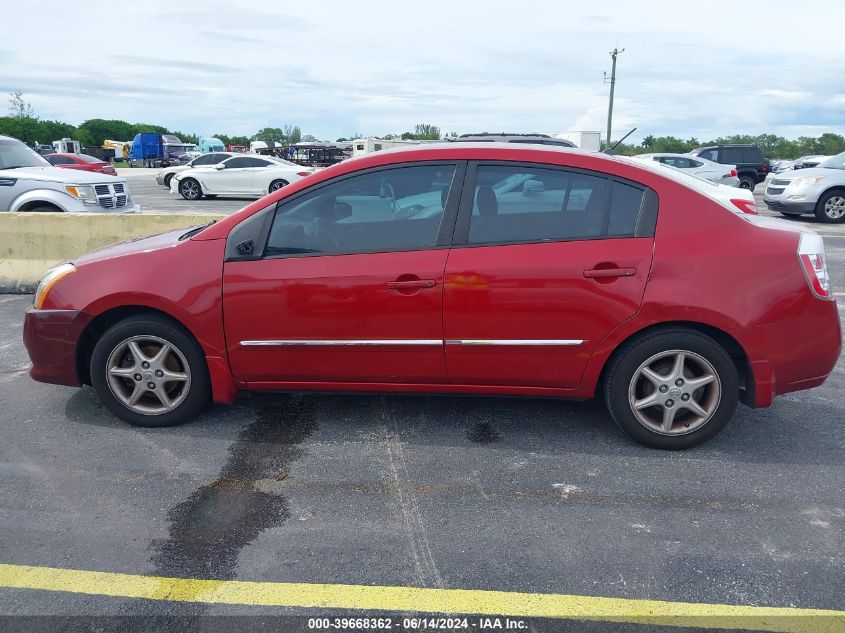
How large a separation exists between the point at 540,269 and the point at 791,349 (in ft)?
4.50

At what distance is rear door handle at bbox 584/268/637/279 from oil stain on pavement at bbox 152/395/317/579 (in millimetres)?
1807

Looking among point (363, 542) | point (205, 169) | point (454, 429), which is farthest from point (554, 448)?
point (205, 169)

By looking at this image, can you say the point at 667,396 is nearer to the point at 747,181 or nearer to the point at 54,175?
the point at 54,175

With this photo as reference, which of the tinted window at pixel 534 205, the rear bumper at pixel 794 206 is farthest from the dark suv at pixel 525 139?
the tinted window at pixel 534 205

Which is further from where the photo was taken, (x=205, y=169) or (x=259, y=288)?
(x=205, y=169)

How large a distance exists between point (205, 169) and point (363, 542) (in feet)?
66.5

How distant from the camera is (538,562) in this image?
2896 mm

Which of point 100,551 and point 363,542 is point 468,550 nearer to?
point 363,542

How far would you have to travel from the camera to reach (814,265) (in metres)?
3.75

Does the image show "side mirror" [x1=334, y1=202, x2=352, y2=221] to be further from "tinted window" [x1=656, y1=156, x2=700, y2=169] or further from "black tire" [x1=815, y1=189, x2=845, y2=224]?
"tinted window" [x1=656, y1=156, x2=700, y2=169]

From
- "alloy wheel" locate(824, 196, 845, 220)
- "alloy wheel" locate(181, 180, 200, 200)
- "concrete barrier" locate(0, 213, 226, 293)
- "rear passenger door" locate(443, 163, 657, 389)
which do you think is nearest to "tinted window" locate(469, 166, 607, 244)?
"rear passenger door" locate(443, 163, 657, 389)

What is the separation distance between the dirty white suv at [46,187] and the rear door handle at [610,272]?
8.26 metres

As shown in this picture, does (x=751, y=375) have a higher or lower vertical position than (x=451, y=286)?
lower

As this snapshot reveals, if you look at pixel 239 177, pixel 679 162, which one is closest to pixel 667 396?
pixel 239 177
